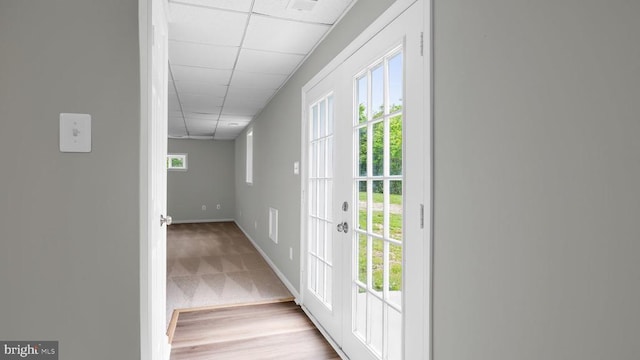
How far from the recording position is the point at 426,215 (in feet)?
4.78

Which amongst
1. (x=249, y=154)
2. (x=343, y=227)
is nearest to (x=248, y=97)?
(x=249, y=154)

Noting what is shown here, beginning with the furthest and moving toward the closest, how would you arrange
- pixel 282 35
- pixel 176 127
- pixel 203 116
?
pixel 176 127 → pixel 203 116 → pixel 282 35

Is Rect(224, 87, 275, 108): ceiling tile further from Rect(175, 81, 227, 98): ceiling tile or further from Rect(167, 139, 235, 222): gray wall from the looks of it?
Rect(167, 139, 235, 222): gray wall

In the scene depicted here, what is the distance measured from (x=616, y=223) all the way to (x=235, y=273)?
4.19m

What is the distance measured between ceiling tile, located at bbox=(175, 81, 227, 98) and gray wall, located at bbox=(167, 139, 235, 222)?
529 cm

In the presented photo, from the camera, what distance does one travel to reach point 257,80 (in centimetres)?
391

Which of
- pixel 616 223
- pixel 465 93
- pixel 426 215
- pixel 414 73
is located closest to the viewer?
pixel 616 223

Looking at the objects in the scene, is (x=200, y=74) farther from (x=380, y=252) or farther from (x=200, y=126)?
(x=200, y=126)

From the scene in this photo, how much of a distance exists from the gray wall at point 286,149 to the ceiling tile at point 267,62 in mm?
120

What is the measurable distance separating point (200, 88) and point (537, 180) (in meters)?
4.10

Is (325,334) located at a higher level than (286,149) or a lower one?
lower

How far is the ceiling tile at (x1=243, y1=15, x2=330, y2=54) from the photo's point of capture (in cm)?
248
